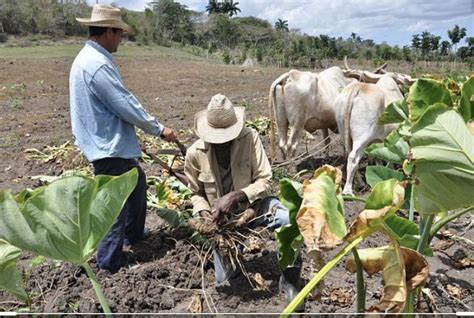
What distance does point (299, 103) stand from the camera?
6.43 meters

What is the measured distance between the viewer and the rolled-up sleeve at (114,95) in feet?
11.8

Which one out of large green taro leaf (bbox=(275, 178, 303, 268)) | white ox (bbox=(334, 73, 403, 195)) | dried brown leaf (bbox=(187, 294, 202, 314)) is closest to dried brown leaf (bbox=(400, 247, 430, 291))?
large green taro leaf (bbox=(275, 178, 303, 268))

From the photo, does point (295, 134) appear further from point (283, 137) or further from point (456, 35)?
point (456, 35)

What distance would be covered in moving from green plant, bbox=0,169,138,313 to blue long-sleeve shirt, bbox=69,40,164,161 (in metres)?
1.90

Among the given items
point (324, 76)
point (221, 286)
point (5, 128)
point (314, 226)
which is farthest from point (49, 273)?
point (5, 128)

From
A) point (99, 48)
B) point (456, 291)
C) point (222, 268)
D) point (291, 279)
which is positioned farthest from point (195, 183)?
point (456, 291)

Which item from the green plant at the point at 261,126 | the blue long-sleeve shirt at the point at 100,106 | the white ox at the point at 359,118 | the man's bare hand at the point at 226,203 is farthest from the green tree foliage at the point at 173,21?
the man's bare hand at the point at 226,203

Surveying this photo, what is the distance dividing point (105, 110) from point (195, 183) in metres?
0.80

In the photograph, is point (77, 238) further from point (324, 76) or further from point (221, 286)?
point (324, 76)

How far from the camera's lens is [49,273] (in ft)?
12.4

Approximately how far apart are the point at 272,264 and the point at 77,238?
2.18 m

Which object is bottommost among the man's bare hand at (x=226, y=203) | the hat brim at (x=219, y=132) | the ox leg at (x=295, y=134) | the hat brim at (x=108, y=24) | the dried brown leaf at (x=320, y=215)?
the ox leg at (x=295, y=134)

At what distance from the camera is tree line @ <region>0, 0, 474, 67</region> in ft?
123

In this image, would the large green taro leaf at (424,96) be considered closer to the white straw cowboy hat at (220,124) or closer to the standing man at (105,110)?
the white straw cowboy hat at (220,124)
